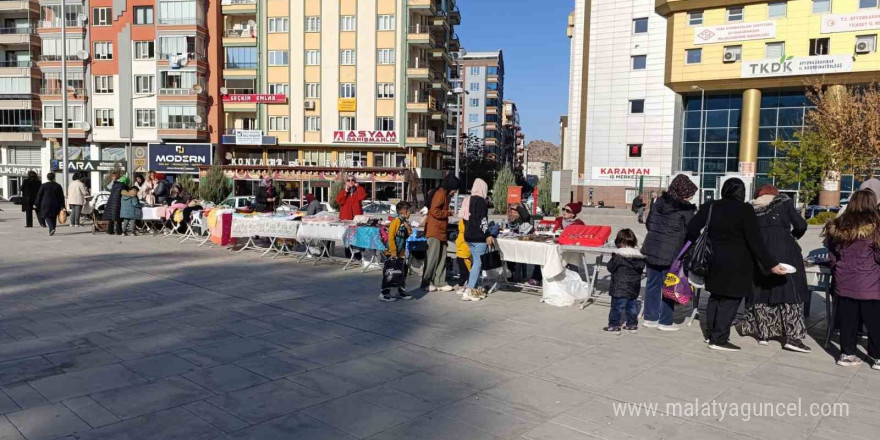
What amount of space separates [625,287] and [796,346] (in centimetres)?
191

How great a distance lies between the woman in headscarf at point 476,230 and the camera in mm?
8891

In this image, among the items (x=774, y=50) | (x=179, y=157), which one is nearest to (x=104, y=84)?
(x=179, y=157)

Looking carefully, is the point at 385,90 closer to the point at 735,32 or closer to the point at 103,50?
the point at 103,50

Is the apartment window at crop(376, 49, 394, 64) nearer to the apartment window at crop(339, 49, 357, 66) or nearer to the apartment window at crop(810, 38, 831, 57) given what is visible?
the apartment window at crop(339, 49, 357, 66)

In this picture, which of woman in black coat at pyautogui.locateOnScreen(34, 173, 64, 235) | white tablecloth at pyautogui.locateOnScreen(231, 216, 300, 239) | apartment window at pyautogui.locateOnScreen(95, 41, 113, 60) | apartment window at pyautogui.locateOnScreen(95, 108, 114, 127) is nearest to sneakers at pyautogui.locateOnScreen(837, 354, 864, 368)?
white tablecloth at pyautogui.locateOnScreen(231, 216, 300, 239)

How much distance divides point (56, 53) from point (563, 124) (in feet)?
230

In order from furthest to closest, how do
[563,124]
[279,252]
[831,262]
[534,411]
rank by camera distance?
[563,124], [279,252], [831,262], [534,411]

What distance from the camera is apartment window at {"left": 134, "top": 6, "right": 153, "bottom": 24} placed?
169ft

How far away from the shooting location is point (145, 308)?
7.75 m

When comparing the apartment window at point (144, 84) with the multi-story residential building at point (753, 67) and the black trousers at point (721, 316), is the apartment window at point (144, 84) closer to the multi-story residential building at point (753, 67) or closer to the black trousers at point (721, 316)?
the multi-story residential building at point (753, 67)

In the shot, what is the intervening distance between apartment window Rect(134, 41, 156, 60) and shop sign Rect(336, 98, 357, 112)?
56.9 feet

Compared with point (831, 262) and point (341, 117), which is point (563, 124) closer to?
point (341, 117)

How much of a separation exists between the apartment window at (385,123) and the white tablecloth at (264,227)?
125ft

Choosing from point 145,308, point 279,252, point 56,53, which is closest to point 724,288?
point 145,308
